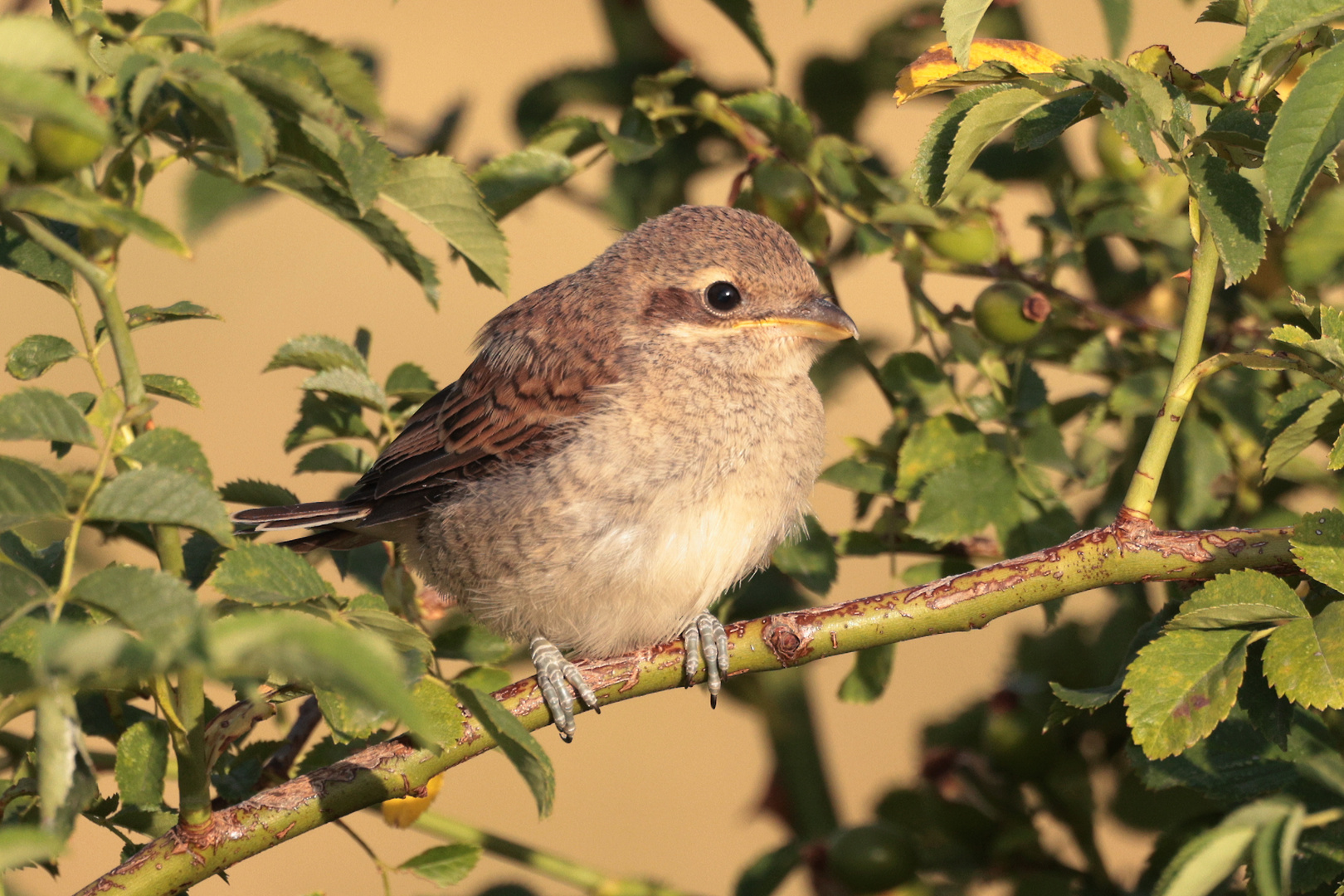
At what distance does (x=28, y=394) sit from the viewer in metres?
1.49

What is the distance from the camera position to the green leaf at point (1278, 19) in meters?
1.65

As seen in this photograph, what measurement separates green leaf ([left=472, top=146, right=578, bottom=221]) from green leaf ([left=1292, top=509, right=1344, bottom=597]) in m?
1.77

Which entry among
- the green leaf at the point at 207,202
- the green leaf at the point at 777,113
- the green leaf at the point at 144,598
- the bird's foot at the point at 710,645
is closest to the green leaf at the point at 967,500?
the bird's foot at the point at 710,645

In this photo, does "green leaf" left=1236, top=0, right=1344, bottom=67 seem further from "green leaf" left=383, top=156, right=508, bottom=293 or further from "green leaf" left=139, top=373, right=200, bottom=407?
"green leaf" left=139, top=373, right=200, bottom=407

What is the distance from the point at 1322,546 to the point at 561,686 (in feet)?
4.93

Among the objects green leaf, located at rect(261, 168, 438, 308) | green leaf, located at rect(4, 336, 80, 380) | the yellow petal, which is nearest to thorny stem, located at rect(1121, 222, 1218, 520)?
green leaf, located at rect(261, 168, 438, 308)

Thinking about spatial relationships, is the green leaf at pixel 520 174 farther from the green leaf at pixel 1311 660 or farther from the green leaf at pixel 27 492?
the green leaf at pixel 1311 660

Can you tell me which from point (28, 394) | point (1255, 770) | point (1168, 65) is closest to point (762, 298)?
point (1168, 65)

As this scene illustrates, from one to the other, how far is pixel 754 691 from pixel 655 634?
2.12 feet

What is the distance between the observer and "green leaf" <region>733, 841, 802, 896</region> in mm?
3027

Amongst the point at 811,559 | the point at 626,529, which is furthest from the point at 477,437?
the point at 811,559

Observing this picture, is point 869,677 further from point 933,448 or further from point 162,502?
point 162,502

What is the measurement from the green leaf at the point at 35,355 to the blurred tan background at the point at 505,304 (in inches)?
65.0

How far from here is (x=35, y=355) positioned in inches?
75.0
